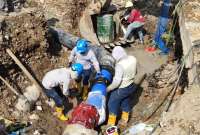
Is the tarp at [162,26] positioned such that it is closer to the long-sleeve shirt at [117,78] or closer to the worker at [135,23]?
the worker at [135,23]

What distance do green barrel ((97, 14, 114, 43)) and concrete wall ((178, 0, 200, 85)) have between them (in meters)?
2.33

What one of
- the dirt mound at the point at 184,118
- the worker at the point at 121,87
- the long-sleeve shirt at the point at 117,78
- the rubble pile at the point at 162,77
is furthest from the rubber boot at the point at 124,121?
the dirt mound at the point at 184,118

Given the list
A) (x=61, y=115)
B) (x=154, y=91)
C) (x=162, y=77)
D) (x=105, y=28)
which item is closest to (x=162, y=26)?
(x=105, y=28)

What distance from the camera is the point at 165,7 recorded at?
13211mm

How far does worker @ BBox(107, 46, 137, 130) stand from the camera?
32.1ft

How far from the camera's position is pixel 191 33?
34.9ft

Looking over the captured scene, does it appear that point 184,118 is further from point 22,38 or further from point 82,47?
point 22,38

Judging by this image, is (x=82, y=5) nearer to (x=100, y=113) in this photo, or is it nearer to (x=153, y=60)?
(x=153, y=60)

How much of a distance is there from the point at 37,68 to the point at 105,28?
3.04 m

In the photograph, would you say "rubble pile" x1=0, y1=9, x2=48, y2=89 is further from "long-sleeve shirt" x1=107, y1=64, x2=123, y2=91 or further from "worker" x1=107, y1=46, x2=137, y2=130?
"long-sleeve shirt" x1=107, y1=64, x2=123, y2=91

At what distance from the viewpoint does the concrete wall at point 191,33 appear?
31.9 feet

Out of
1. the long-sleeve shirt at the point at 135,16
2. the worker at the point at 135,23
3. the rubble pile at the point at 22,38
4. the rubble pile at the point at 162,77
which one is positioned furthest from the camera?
the long-sleeve shirt at the point at 135,16

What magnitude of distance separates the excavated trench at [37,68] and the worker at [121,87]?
0.47m

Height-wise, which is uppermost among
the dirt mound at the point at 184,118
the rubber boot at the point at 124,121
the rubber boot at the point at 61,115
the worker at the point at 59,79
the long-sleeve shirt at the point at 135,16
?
the long-sleeve shirt at the point at 135,16
